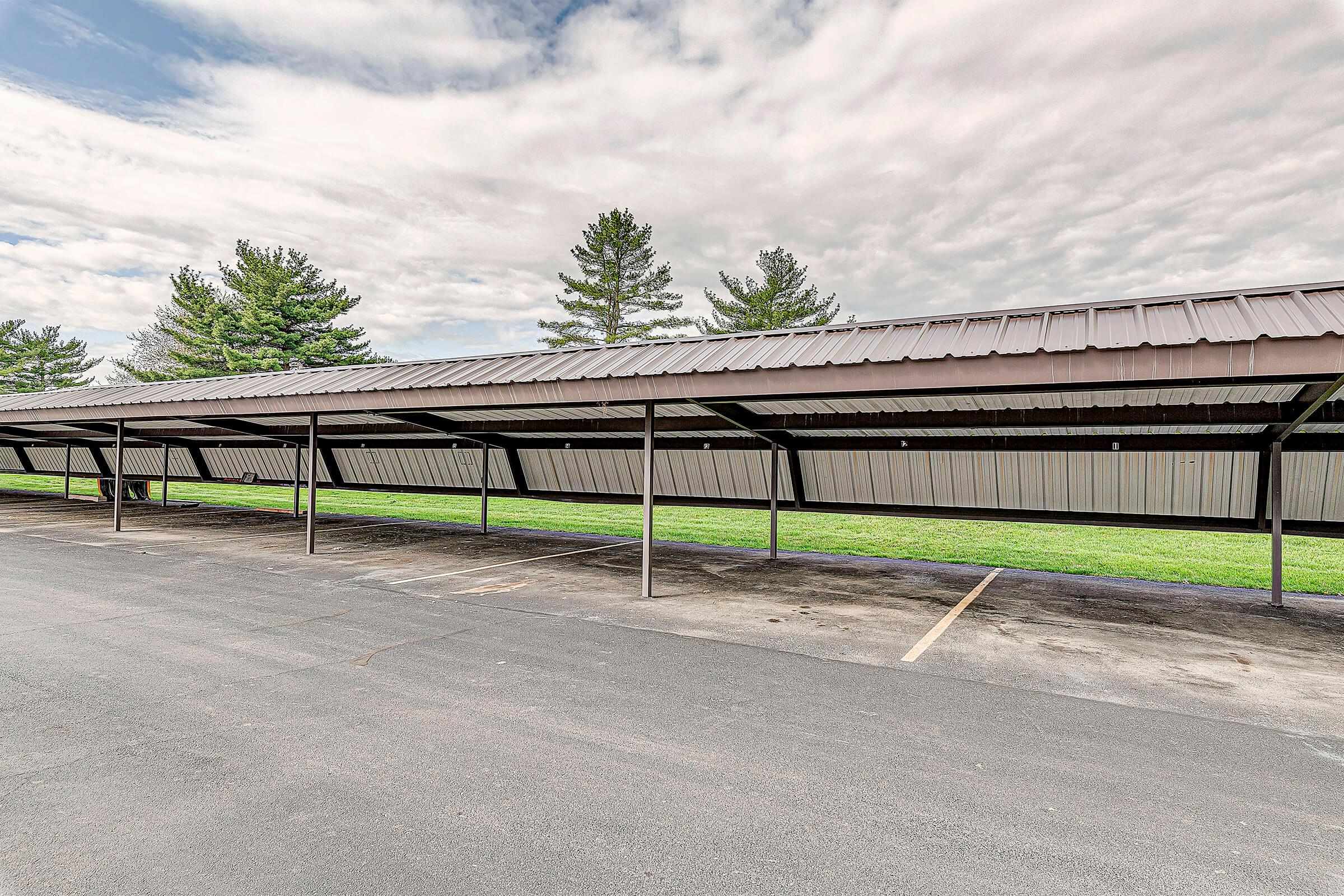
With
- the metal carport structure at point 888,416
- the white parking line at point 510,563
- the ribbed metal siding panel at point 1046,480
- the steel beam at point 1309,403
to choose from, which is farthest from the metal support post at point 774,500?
the steel beam at point 1309,403

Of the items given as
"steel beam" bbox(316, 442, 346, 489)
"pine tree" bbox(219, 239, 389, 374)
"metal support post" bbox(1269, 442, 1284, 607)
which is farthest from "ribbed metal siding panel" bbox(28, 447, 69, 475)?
"metal support post" bbox(1269, 442, 1284, 607)

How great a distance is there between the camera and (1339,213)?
25.2 m

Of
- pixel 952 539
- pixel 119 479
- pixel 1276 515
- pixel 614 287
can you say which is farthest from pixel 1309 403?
pixel 614 287

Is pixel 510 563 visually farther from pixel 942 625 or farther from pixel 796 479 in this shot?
pixel 942 625

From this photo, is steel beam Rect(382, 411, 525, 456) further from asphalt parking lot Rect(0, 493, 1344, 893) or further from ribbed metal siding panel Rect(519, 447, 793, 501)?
asphalt parking lot Rect(0, 493, 1344, 893)

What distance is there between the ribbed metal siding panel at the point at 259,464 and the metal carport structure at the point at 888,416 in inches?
91.0

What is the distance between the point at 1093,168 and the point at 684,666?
36064 millimetres

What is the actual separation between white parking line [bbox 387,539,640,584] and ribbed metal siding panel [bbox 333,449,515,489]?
3.98 m

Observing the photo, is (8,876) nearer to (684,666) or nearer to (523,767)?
(523,767)

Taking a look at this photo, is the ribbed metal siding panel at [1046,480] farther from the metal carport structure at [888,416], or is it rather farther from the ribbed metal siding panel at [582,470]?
the ribbed metal siding panel at [582,470]

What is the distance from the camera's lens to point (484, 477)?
14.8 meters

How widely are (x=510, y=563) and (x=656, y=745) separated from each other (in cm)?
762

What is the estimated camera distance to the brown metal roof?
494 cm

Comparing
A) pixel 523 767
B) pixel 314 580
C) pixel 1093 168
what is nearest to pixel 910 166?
pixel 1093 168
